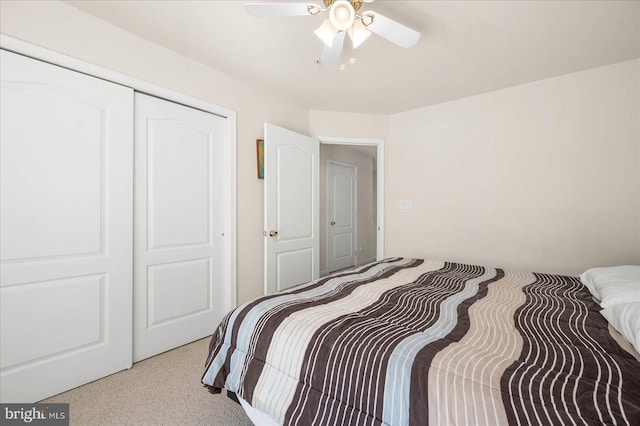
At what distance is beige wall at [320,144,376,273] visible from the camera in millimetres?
4787

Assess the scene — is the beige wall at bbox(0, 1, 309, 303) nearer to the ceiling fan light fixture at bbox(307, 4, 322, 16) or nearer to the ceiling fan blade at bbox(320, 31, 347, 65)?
the ceiling fan blade at bbox(320, 31, 347, 65)

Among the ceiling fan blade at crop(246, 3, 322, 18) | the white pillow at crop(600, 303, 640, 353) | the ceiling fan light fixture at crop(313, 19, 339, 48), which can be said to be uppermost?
the ceiling fan blade at crop(246, 3, 322, 18)

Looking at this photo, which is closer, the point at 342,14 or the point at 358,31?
the point at 342,14

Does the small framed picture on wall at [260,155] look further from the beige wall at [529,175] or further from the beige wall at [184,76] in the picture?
the beige wall at [529,175]

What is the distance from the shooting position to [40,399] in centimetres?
166

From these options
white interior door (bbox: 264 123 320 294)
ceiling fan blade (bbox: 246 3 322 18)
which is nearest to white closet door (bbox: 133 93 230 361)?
white interior door (bbox: 264 123 320 294)

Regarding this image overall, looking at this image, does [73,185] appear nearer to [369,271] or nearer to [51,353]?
[51,353]

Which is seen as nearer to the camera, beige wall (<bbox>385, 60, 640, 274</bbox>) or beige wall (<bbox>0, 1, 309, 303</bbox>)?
beige wall (<bbox>0, 1, 309, 303</bbox>)

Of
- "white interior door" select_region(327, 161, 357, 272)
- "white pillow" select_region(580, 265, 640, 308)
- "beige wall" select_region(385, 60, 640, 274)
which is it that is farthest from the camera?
"white interior door" select_region(327, 161, 357, 272)

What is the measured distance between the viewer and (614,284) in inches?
54.2

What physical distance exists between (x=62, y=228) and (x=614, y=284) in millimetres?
3032

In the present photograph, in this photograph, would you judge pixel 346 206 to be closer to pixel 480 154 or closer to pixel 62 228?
pixel 480 154

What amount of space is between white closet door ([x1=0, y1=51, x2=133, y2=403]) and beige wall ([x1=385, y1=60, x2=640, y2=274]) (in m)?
2.88

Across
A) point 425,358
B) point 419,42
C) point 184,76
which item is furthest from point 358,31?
point 425,358
